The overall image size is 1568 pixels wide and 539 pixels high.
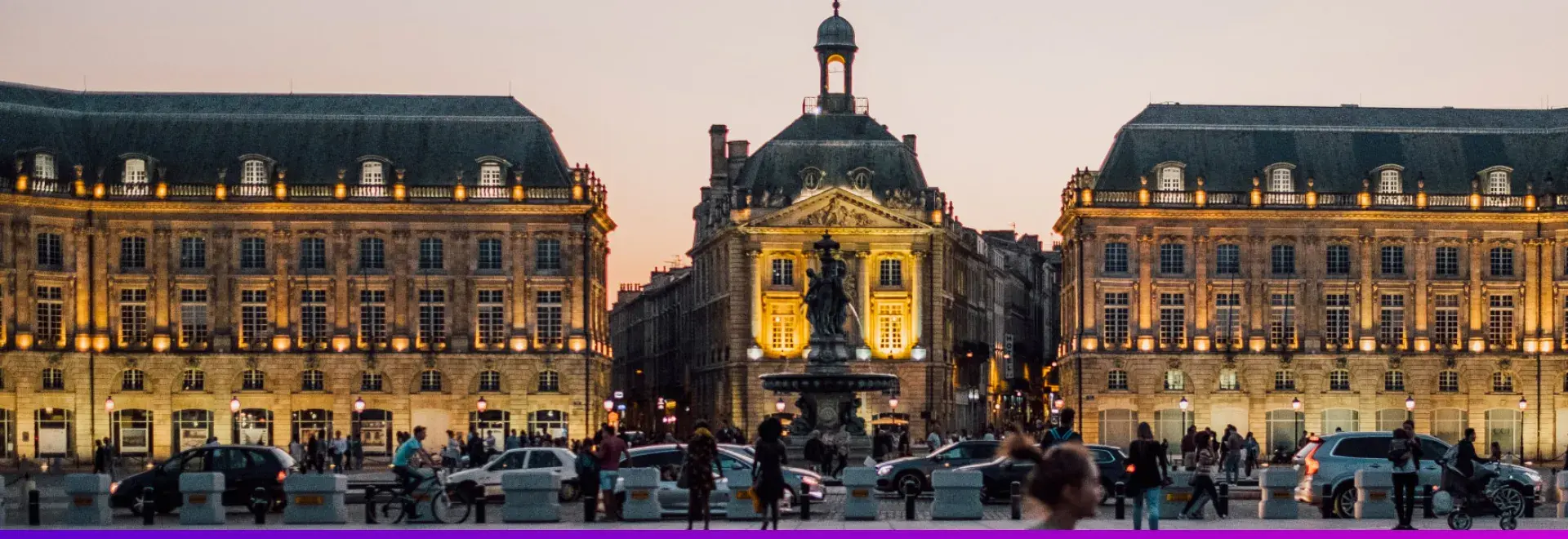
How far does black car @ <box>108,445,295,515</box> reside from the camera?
155ft

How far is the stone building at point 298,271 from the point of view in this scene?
338 feet

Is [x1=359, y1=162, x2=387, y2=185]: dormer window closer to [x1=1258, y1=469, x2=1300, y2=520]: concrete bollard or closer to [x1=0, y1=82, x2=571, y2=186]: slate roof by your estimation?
[x1=0, y1=82, x2=571, y2=186]: slate roof

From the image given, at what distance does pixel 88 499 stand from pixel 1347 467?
1938cm

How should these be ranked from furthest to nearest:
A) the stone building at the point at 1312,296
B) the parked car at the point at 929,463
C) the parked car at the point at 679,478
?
1. the stone building at the point at 1312,296
2. the parked car at the point at 929,463
3. the parked car at the point at 679,478

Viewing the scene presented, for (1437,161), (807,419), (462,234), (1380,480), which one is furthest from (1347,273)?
(1380,480)

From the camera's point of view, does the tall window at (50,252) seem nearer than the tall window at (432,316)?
Yes

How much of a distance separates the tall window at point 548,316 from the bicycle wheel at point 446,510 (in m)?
61.8

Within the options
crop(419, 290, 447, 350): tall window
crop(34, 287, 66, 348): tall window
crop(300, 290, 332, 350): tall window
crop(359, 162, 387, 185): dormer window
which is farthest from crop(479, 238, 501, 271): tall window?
crop(34, 287, 66, 348): tall window

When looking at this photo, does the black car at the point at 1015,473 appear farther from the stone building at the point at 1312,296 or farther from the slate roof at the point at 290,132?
the slate roof at the point at 290,132

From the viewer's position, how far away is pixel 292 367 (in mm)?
104312

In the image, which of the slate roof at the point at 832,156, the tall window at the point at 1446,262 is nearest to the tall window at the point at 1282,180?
the tall window at the point at 1446,262

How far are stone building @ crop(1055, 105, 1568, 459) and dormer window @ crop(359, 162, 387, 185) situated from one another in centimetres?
2558

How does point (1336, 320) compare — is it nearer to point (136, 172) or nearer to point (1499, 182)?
point (1499, 182)

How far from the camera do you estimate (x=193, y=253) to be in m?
104
